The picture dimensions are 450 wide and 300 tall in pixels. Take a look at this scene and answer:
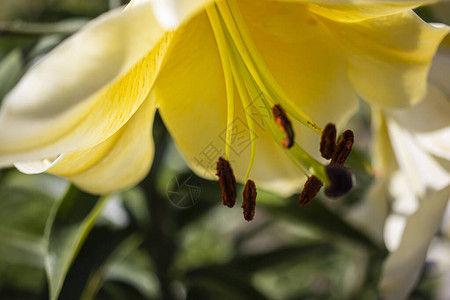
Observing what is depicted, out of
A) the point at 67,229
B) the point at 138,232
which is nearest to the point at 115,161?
the point at 67,229

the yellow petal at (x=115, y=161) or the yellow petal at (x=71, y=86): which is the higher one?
the yellow petal at (x=71, y=86)

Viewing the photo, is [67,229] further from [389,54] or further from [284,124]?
[389,54]

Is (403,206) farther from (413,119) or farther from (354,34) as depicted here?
(354,34)

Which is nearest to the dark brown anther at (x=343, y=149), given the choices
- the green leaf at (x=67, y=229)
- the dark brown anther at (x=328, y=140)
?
the dark brown anther at (x=328, y=140)

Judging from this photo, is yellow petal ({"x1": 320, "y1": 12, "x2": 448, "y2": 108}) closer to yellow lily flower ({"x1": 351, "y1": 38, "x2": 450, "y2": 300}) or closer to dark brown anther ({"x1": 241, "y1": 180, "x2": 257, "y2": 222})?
yellow lily flower ({"x1": 351, "y1": 38, "x2": 450, "y2": 300})

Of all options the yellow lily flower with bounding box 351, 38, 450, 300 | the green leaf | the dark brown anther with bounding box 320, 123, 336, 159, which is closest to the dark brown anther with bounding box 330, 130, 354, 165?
the dark brown anther with bounding box 320, 123, 336, 159

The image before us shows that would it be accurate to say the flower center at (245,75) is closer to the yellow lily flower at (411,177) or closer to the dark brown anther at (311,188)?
the dark brown anther at (311,188)

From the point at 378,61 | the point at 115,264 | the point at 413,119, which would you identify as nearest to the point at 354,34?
the point at 378,61
